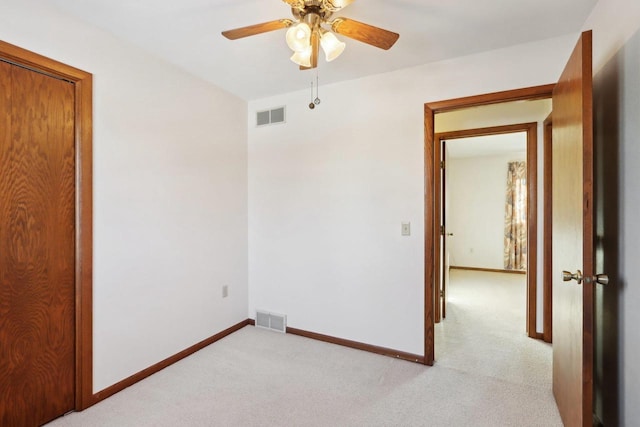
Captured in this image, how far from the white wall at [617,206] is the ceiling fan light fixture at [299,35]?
1.40 meters

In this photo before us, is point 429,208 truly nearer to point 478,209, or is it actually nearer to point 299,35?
point 299,35

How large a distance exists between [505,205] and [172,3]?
6406 mm

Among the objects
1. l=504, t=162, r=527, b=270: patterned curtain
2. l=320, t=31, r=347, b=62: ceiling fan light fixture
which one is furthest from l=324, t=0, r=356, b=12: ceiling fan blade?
l=504, t=162, r=527, b=270: patterned curtain

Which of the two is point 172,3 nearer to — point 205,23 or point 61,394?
point 205,23

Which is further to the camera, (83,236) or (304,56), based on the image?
(83,236)

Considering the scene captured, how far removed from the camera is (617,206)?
149 cm

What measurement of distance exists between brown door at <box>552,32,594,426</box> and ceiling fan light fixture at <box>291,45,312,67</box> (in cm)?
127

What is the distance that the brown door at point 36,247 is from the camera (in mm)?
1624

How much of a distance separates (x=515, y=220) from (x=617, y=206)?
5185 mm

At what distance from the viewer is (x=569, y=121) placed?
1623 millimetres

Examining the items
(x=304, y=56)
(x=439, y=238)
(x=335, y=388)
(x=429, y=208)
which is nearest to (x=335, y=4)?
(x=304, y=56)

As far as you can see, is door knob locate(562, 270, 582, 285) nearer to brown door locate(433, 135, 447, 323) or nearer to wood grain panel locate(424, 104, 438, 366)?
wood grain panel locate(424, 104, 438, 366)

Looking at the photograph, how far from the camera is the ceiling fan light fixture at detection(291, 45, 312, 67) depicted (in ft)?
5.37

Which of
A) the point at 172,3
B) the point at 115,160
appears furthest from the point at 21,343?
the point at 172,3
